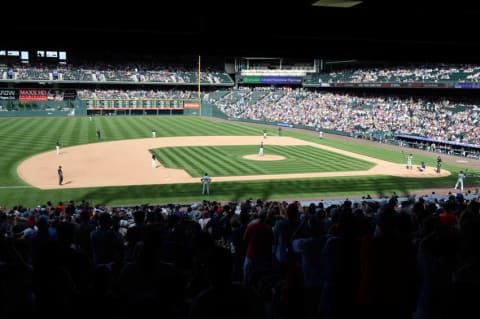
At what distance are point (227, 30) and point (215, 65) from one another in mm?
91836

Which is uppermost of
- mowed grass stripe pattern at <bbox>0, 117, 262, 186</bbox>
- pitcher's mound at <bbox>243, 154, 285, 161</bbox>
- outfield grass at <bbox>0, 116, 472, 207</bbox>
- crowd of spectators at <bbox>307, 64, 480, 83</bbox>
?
crowd of spectators at <bbox>307, 64, 480, 83</bbox>

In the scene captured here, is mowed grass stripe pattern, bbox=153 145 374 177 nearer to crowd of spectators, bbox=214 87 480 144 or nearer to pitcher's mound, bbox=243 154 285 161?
pitcher's mound, bbox=243 154 285 161

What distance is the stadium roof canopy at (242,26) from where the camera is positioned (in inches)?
352

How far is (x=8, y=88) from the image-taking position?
80.1 metres

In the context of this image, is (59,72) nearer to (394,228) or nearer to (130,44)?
(130,44)

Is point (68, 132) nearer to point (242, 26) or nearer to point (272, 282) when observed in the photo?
point (242, 26)

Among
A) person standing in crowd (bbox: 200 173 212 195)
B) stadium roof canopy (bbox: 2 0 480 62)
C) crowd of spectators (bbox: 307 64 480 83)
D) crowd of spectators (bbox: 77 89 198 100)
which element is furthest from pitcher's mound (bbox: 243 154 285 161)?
crowd of spectators (bbox: 77 89 198 100)

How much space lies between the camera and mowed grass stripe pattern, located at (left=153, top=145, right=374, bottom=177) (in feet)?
111

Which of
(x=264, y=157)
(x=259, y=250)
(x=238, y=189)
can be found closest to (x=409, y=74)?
(x=264, y=157)

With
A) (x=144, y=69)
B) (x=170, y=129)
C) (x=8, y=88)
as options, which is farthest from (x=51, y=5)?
(x=144, y=69)

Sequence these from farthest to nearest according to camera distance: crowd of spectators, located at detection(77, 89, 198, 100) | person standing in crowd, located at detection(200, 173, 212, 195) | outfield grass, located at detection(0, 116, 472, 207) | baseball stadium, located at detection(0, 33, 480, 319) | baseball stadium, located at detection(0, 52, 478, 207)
Result: crowd of spectators, located at detection(77, 89, 198, 100), baseball stadium, located at detection(0, 52, 478, 207), person standing in crowd, located at detection(200, 173, 212, 195), outfield grass, located at detection(0, 116, 472, 207), baseball stadium, located at detection(0, 33, 480, 319)

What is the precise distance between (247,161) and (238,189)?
32.6 feet

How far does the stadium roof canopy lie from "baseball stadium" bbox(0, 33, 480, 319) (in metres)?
2.46

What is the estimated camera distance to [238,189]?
27766mm
